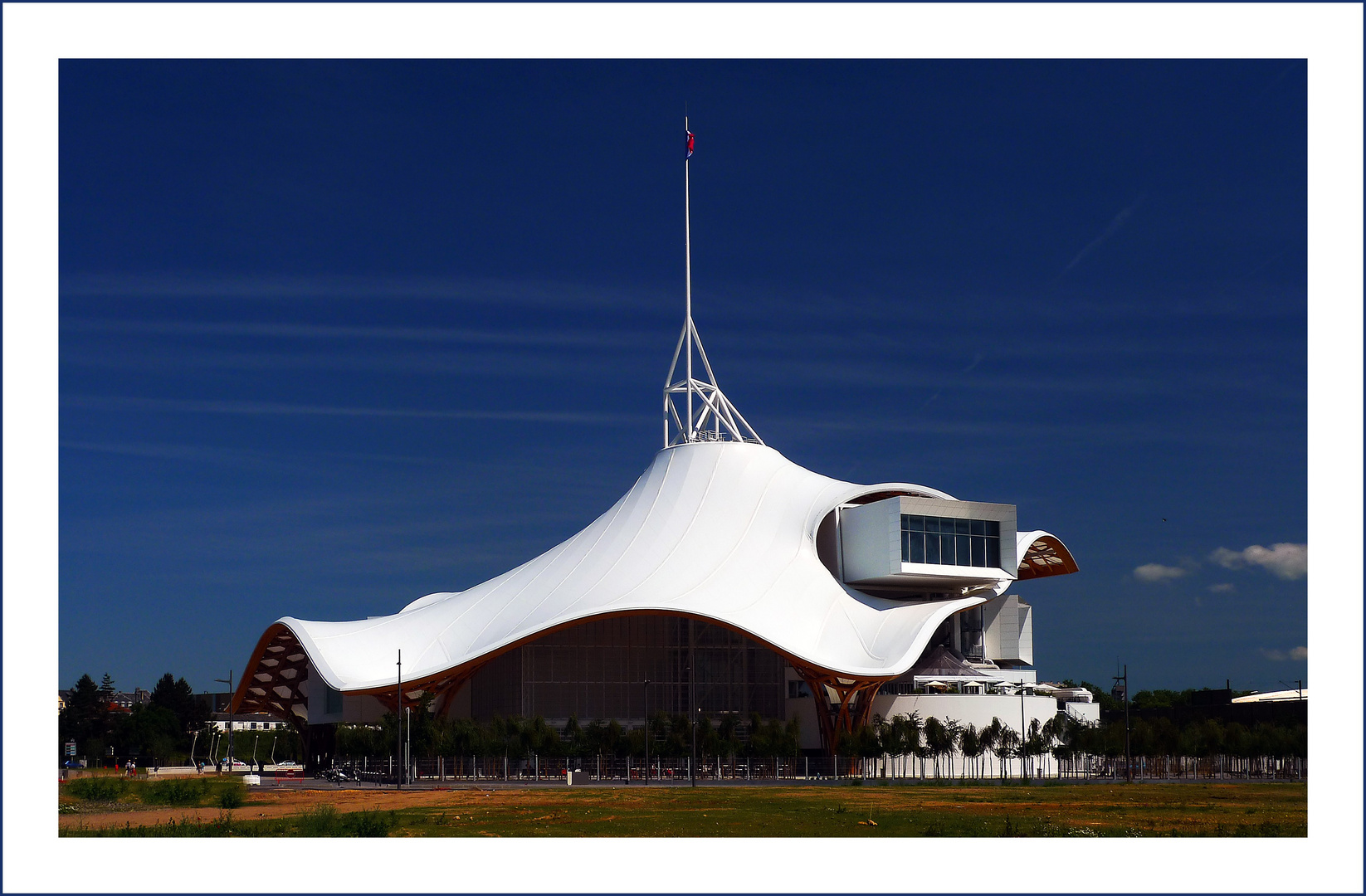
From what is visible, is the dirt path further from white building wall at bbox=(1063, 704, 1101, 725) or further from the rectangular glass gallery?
white building wall at bbox=(1063, 704, 1101, 725)

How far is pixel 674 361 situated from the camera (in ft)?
218

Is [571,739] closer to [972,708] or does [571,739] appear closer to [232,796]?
[972,708]

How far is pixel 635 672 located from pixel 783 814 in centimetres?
2831

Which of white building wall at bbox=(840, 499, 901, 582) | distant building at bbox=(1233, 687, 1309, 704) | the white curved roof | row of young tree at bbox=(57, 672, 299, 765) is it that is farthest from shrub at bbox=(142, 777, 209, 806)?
distant building at bbox=(1233, 687, 1309, 704)

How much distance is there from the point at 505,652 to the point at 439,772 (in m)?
6.37

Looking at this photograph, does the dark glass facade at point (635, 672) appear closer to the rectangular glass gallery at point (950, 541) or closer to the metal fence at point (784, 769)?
the metal fence at point (784, 769)

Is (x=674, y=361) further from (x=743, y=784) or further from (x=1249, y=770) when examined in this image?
(x=1249, y=770)

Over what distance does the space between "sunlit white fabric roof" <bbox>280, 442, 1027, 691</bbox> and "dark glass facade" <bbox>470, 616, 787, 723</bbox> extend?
288 cm

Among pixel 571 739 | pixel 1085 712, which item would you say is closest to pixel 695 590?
pixel 571 739

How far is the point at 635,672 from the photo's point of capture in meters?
60.2

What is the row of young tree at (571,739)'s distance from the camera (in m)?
50.8

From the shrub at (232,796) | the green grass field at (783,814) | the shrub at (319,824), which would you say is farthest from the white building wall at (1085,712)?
the shrub at (319,824)

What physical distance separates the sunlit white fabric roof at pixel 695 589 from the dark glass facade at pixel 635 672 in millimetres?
2879

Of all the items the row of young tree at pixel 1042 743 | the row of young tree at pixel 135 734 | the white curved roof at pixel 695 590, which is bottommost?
the row of young tree at pixel 135 734
